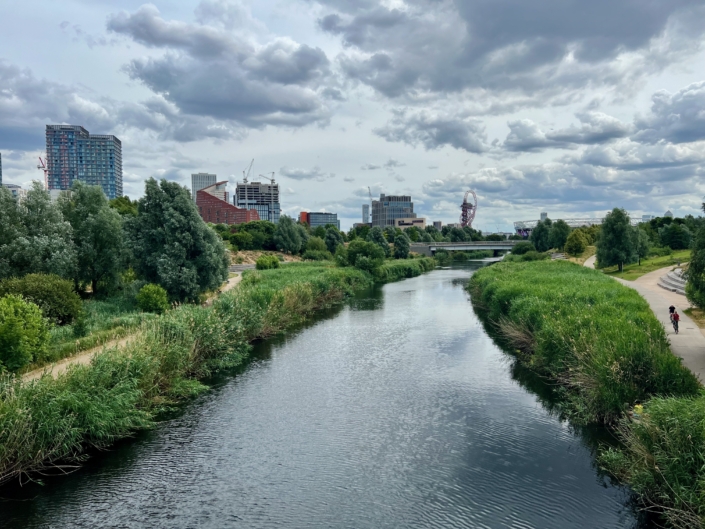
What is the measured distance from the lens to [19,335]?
677 inches

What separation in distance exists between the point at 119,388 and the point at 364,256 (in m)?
Result: 53.3

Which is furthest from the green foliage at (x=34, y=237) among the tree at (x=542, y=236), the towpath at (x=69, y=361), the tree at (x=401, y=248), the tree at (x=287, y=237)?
the tree at (x=542, y=236)

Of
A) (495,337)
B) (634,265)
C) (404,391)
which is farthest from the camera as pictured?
(634,265)

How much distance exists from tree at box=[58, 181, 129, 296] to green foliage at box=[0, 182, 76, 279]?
1436 mm

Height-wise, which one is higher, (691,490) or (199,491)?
(691,490)

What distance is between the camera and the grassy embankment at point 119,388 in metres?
13.3

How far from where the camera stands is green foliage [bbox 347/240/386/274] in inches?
2667

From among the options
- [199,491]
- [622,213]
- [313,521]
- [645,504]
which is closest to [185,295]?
[199,491]

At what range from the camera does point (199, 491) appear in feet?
42.5

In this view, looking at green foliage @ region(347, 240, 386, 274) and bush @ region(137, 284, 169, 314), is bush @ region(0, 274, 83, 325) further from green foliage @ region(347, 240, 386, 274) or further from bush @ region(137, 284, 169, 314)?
green foliage @ region(347, 240, 386, 274)

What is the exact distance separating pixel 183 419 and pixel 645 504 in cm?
1372

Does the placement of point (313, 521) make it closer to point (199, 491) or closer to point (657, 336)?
point (199, 491)

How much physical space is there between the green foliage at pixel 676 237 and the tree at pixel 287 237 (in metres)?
57.0

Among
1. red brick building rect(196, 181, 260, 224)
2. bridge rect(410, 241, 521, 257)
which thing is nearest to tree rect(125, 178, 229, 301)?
bridge rect(410, 241, 521, 257)
